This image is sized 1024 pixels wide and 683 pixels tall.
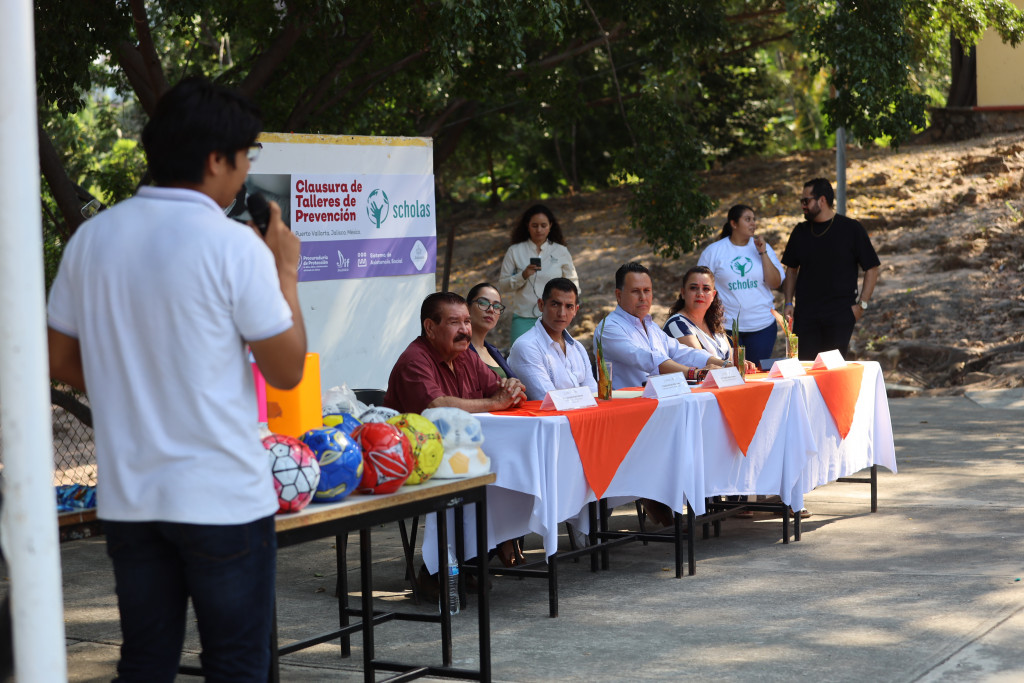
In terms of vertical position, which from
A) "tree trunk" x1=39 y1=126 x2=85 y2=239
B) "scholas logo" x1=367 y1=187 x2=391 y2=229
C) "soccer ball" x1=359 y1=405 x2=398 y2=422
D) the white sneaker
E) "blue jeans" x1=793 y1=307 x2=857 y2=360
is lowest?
the white sneaker

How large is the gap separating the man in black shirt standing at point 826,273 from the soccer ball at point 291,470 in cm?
560

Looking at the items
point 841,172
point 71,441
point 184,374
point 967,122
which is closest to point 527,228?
point 71,441

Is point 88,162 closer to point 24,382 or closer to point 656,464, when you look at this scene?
point 656,464

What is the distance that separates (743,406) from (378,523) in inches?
122

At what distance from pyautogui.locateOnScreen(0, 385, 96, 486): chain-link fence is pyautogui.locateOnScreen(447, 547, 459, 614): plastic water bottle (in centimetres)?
373

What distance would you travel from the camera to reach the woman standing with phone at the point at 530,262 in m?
8.83

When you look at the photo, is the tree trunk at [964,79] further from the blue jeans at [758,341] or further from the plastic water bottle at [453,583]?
the plastic water bottle at [453,583]

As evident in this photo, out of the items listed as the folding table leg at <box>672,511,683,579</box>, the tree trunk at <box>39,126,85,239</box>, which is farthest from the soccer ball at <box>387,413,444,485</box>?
the tree trunk at <box>39,126,85,239</box>

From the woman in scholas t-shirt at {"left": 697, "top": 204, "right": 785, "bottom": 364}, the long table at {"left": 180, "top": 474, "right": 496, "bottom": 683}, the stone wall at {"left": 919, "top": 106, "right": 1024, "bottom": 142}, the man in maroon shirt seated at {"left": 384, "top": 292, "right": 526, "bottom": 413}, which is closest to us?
the long table at {"left": 180, "top": 474, "right": 496, "bottom": 683}

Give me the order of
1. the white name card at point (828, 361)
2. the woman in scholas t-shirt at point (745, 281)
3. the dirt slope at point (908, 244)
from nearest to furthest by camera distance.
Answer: the white name card at point (828, 361)
the woman in scholas t-shirt at point (745, 281)
the dirt slope at point (908, 244)

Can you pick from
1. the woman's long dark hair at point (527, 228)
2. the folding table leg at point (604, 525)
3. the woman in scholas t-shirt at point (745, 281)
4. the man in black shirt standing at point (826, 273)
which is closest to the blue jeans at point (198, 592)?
the folding table leg at point (604, 525)

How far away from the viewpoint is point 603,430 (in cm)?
543

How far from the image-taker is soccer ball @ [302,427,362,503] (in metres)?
3.33

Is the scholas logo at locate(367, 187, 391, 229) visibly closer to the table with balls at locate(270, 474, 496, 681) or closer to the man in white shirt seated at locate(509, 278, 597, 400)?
the man in white shirt seated at locate(509, 278, 597, 400)
